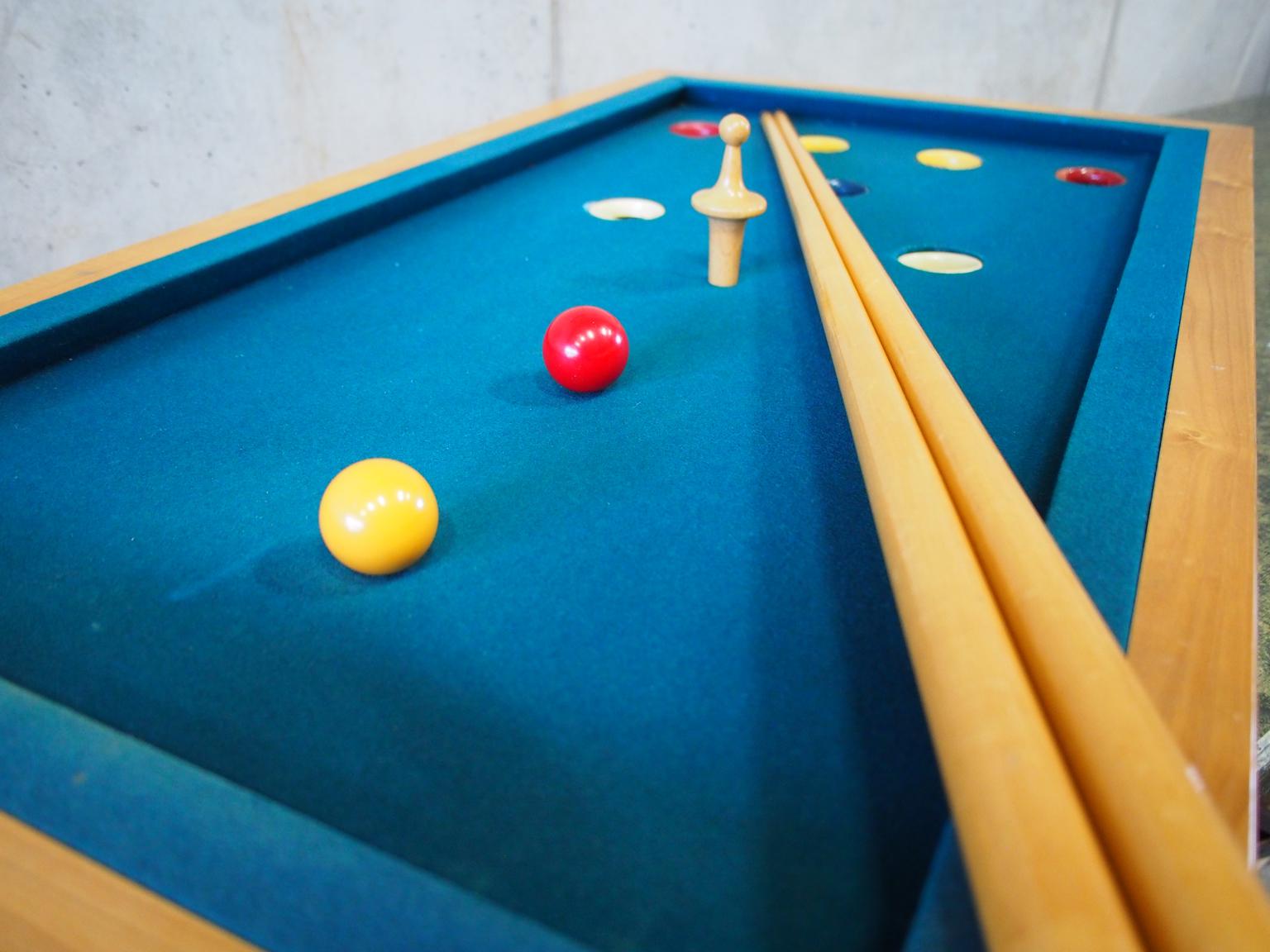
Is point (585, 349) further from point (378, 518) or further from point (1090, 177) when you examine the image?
point (1090, 177)

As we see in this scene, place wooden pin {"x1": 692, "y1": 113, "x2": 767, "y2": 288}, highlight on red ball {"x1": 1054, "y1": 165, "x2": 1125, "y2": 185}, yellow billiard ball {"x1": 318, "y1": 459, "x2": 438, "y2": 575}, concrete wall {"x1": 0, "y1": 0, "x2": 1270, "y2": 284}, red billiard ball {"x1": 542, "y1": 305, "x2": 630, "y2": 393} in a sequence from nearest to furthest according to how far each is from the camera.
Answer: yellow billiard ball {"x1": 318, "y1": 459, "x2": 438, "y2": 575}, red billiard ball {"x1": 542, "y1": 305, "x2": 630, "y2": 393}, wooden pin {"x1": 692, "y1": 113, "x2": 767, "y2": 288}, highlight on red ball {"x1": 1054, "y1": 165, "x2": 1125, "y2": 185}, concrete wall {"x1": 0, "y1": 0, "x2": 1270, "y2": 284}

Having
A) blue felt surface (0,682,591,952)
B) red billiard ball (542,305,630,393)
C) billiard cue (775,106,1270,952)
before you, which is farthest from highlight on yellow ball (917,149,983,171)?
blue felt surface (0,682,591,952)

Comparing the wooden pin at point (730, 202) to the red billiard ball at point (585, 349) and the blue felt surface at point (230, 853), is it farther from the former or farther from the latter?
the blue felt surface at point (230, 853)

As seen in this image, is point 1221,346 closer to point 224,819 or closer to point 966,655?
point 966,655

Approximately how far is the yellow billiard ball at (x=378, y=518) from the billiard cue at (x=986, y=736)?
0.42 m

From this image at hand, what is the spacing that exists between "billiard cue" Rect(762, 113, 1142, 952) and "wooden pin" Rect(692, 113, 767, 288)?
2.07ft

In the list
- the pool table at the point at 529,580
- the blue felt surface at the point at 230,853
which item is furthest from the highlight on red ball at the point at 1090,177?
the blue felt surface at the point at 230,853

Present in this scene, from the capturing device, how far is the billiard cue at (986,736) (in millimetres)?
471

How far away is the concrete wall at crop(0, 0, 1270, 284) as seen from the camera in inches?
113

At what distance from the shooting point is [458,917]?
1.75ft

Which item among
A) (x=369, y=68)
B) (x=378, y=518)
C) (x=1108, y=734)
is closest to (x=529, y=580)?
(x=378, y=518)

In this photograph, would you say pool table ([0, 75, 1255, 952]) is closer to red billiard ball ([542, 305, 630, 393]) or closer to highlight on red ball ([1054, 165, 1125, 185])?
red billiard ball ([542, 305, 630, 393])

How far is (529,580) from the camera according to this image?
862 millimetres

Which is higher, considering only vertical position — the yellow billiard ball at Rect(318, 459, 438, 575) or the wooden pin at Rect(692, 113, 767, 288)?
the wooden pin at Rect(692, 113, 767, 288)
